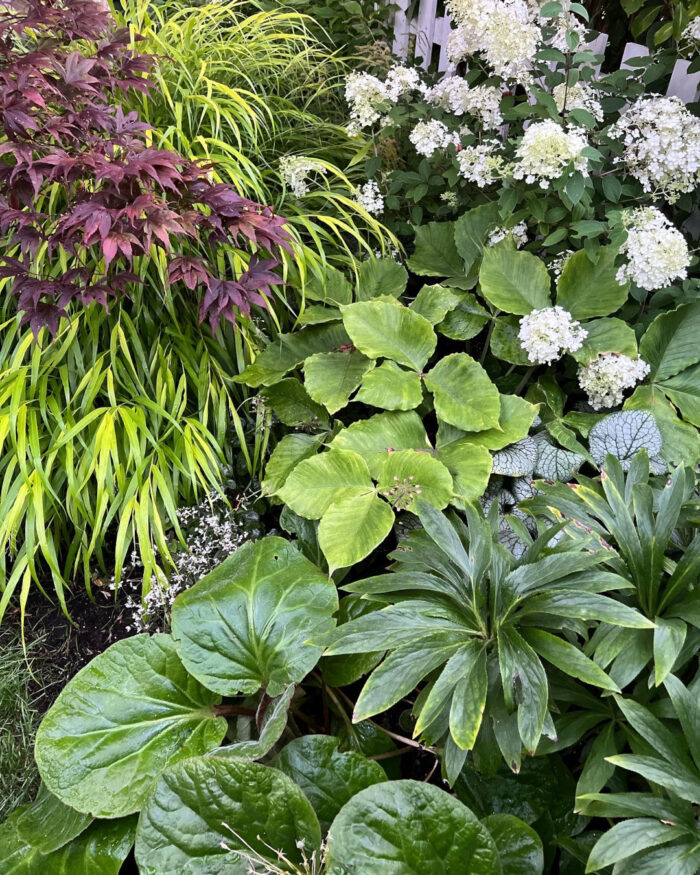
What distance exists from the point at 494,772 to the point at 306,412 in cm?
107

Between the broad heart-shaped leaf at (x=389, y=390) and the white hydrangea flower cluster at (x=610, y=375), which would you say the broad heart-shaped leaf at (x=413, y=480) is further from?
the white hydrangea flower cluster at (x=610, y=375)

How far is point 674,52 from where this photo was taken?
5.61ft

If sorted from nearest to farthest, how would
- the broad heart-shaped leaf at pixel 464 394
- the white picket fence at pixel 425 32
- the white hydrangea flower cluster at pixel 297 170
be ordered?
the broad heart-shaped leaf at pixel 464 394
the white hydrangea flower cluster at pixel 297 170
the white picket fence at pixel 425 32

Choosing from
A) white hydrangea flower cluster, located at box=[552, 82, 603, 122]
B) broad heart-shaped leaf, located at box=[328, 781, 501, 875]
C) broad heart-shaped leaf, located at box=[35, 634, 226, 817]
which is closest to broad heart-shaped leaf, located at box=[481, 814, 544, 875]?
broad heart-shaped leaf, located at box=[328, 781, 501, 875]

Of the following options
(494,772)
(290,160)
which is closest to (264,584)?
(494,772)

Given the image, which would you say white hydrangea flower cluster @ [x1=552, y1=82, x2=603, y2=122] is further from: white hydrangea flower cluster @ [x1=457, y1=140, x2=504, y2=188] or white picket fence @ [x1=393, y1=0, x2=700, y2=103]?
white picket fence @ [x1=393, y1=0, x2=700, y2=103]

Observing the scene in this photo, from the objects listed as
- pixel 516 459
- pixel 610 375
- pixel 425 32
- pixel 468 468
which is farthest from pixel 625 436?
pixel 425 32

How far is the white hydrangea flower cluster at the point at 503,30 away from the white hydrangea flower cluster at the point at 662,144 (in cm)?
30

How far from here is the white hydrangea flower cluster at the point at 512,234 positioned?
183 centimetres

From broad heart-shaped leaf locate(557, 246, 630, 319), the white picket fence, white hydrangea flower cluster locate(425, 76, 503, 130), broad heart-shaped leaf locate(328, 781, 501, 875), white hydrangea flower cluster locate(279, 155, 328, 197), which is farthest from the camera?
the white picket fence

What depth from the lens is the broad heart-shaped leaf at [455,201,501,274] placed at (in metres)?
1.87

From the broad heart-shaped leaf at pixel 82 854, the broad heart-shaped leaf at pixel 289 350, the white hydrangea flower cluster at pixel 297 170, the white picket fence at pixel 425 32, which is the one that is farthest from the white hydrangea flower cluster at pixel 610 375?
the broad heart-shaped leaf at pixel 82 854

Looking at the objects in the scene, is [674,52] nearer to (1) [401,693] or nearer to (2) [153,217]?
(2) [153,217]

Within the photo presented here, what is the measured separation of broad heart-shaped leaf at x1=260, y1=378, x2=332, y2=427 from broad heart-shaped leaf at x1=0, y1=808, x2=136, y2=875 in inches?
41.2
